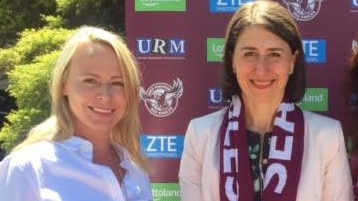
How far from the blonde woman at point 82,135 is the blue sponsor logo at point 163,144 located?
1414 mm

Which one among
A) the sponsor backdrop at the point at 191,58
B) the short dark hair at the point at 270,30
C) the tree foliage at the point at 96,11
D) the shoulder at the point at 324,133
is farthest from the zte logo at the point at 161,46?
the tree foliage at the point at 96,11

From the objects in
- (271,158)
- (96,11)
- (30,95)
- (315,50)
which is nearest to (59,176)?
(271,158)

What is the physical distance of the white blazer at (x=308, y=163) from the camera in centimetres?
327

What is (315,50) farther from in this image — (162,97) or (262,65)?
(262,65)

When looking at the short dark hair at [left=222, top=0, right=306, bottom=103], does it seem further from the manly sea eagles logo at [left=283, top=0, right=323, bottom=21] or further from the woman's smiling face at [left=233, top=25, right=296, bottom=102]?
the manly sea eagles logo at [left=283, top=0, right=323, bottom=21]

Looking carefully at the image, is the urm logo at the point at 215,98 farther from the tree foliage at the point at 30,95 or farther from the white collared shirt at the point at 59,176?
the tree foliage at the point at 30,95

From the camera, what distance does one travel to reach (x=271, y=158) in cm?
333

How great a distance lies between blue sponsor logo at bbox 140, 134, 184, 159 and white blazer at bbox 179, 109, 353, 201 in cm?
95

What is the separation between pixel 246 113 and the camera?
3461 mm

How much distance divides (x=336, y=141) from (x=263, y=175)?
386 millimetres

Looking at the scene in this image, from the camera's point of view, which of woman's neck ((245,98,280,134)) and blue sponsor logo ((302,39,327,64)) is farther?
blue sponsor logo ((302,39,327,64))

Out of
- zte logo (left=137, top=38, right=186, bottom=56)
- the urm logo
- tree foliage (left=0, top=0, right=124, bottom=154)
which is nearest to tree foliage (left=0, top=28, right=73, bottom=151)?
tree foliage (left=0, top=0, right=124, bottom=154)

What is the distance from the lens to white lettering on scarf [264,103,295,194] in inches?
129

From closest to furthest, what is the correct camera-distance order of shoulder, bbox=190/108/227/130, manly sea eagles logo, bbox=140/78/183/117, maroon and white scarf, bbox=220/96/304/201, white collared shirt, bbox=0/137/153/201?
white collared shirt, bbox=0/137/153/201 → maroon and white scarf, bbox=220/96/304/201 → shoulder, bbox=190/108/227/130 → manly sea eagles logo, bbox=140/78/183/117
